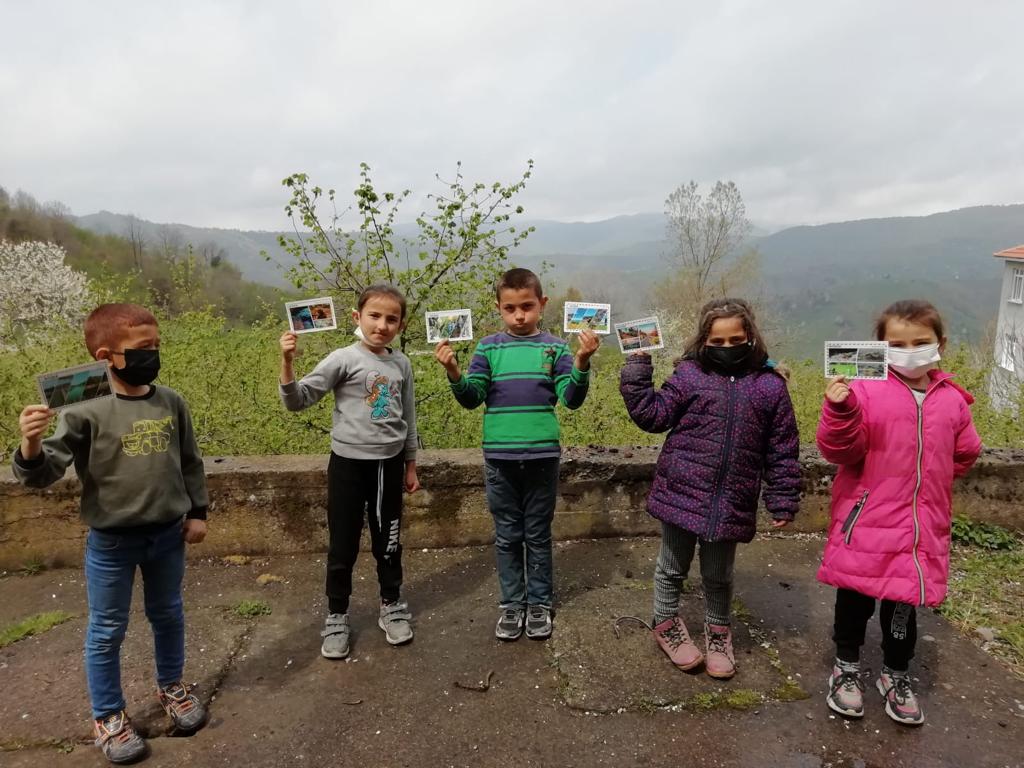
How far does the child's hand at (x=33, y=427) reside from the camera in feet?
6.15

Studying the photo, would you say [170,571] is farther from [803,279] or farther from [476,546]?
[803,279]

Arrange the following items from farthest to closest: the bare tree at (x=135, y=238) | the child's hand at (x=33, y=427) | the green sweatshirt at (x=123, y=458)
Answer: the bare tree at (x=135, y=238) < the green sweatshirt at (x=123, y=458) < the child's hand at (x=33, y=427)

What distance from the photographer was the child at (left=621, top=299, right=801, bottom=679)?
2.57 m

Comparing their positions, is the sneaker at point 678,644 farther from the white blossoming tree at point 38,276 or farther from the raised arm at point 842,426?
the white blossoming tree at point 38,276

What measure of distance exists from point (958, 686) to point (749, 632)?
879mm

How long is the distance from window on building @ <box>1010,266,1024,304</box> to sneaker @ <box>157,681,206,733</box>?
148 ft

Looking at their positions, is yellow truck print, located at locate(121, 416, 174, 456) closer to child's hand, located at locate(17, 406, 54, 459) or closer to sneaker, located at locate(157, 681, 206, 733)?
child's hand, located at locate(17, 406, 54, 459)

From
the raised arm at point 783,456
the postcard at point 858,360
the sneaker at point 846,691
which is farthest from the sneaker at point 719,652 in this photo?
the postcard at point 858,360

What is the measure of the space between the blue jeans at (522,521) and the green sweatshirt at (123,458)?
1.41 m

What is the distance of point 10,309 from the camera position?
659 centimetres

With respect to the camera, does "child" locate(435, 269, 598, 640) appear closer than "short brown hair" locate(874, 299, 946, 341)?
No

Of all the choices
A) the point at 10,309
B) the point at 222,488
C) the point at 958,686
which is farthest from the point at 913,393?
the point at 10,309

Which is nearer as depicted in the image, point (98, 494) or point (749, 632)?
point (98, 494)

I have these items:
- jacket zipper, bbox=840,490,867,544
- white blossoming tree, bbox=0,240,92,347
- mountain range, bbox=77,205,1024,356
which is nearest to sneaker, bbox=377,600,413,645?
jacket zipper, bbox=840,490,867,544
